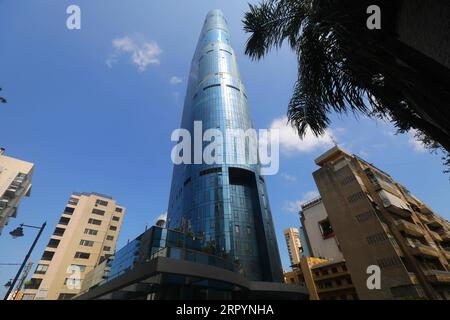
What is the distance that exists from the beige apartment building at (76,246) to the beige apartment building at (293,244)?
84015 millimetres

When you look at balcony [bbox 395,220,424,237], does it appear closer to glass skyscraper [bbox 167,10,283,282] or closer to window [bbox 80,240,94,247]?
glass skyscraper [bbox 167,10,283,282]

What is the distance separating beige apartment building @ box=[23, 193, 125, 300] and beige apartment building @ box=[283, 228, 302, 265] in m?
84.0

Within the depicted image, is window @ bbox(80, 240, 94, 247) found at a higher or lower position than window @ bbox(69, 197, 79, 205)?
lower

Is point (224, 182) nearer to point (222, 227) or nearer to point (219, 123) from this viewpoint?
point (222, 227)

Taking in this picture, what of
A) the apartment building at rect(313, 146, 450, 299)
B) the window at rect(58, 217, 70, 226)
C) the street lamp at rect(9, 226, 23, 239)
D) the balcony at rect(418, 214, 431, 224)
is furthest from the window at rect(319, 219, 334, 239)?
the window at rect(58, 217, 70, 226)

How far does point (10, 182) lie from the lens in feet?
136

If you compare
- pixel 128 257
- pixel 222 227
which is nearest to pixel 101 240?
pixel 222 227

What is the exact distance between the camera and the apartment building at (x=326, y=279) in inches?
1628

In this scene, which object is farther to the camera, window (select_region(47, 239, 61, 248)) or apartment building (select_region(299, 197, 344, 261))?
apartment building (select_region(299, 197, 344, 261))

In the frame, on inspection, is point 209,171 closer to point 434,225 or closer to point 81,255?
point 81,255

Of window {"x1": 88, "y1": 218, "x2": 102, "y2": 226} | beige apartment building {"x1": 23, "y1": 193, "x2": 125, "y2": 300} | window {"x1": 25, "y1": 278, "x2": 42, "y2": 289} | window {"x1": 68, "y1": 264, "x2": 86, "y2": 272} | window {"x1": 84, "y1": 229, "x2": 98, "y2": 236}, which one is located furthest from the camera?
window {"x1": 88, "y1": 218, "x2": 102, "y2": 226}

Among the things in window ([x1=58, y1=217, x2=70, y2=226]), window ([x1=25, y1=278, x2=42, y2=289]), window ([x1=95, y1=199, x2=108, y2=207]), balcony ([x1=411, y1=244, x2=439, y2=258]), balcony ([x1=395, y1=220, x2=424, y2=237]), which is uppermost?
window ([x1=95, y1=199, x2=108, y2=207])

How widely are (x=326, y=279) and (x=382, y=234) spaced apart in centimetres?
1905

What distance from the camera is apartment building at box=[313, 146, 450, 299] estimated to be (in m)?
27.9
